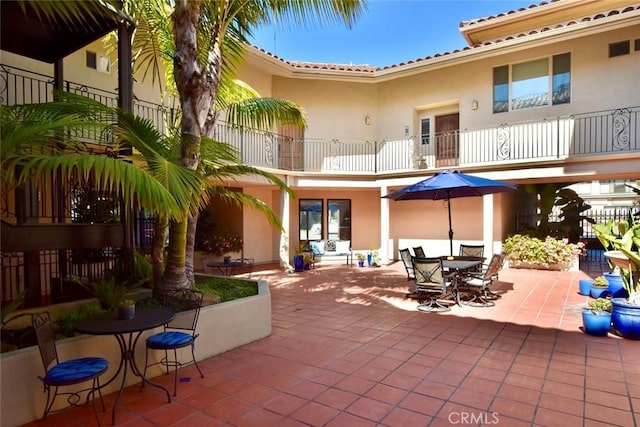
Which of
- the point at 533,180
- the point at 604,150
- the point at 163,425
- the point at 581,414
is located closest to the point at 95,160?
the point at 163,425

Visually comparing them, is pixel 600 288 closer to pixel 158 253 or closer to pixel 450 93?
pixel 450 93

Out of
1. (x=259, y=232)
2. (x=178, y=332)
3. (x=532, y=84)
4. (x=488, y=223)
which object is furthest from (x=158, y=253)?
(x=532, y=84)

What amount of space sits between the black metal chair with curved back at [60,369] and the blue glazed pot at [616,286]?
859 cm

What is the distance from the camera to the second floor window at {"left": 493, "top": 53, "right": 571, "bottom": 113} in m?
12.1

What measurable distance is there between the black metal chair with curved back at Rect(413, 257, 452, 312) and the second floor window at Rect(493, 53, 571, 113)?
816cm

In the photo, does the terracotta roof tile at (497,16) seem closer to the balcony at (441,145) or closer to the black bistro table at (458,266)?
the balcony at (441,145)

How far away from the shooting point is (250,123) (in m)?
7.87

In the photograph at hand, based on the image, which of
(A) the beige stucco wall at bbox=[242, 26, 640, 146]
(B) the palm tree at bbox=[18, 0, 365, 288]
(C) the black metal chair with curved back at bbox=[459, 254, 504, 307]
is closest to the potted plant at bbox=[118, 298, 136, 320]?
(B) the palm tree at bbox=[18, 0, 365, 288]

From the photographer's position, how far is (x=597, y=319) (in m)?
5.78

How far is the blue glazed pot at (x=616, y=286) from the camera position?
23.7 feet

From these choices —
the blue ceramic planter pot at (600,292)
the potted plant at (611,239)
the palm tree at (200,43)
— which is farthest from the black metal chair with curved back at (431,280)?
the palm tree at (200,43)

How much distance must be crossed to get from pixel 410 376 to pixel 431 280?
3366 millimetres

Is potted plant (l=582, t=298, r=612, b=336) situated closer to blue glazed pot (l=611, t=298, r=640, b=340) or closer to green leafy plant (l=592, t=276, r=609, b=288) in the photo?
blue glazed pot (l=611, t=298, r=640, b=340)

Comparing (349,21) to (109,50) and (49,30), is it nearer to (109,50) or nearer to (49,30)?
(49,30)
